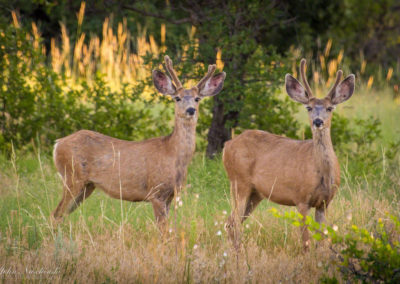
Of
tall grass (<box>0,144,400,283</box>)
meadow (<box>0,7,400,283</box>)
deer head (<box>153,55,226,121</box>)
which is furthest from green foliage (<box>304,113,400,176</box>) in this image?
deer head (<box>153,55,226,121</box>)

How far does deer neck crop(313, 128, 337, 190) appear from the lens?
242 inches

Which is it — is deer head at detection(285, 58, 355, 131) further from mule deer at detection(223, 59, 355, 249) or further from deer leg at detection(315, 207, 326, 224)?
deer leg at detection(315, 207, 326, 224)

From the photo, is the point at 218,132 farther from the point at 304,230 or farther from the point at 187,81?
the point at 304,230

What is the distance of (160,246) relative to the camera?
18.4ft

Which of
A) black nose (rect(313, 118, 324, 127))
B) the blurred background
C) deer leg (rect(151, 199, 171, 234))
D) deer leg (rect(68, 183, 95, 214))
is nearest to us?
black nose (rect(313, 118, 324, 127))

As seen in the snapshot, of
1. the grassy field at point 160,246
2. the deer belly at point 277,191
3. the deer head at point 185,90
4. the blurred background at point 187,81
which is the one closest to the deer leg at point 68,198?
the grassy field at point 160,246

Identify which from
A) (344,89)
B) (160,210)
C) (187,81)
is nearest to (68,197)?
(160,210)

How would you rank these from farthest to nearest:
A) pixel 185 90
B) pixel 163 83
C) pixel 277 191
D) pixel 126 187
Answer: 1. pixel 163 83
2. pixel 185 90
3. pixel 126 187
4. pixel 277 191

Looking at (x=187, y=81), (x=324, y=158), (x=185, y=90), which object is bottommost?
(x=324, y=158)

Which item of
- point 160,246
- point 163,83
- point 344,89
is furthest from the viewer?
point 163,83

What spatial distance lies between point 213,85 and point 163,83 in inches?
23.5

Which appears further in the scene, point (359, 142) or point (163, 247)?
point (359, 142)

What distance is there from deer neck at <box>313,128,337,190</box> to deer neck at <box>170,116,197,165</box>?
1.37 metres

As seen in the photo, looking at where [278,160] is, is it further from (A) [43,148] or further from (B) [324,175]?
(A) [43,148]
